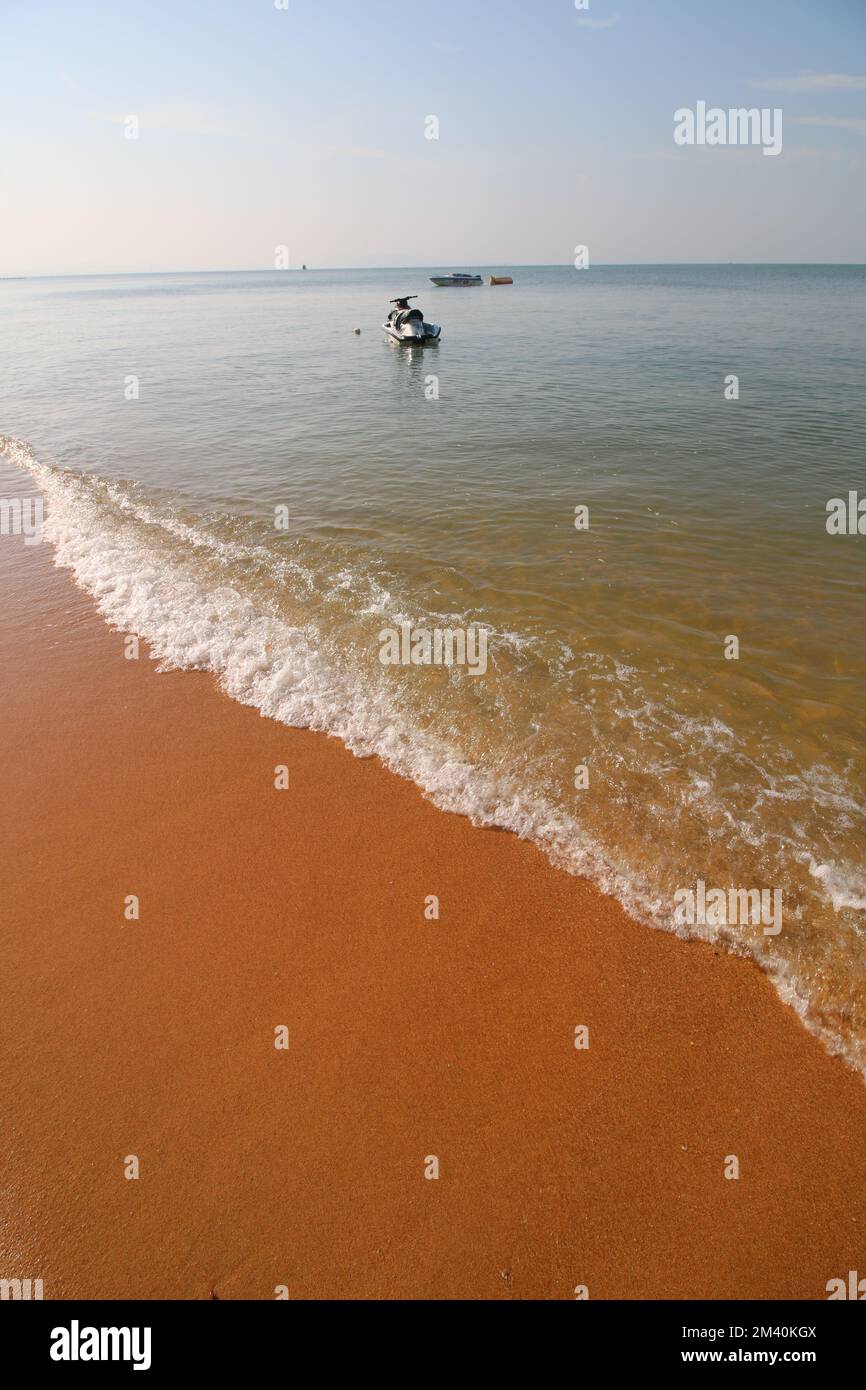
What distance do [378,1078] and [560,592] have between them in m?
7.04

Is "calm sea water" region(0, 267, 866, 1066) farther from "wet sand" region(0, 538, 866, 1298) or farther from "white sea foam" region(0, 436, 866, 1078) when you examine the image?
"wet sand" region(0, 538, 866, 1298)

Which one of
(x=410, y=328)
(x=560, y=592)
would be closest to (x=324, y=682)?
(x=560, y=592)

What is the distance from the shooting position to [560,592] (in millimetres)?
9391

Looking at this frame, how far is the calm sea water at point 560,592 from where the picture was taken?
5621mm

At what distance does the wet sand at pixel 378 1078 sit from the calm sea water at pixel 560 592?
587mm

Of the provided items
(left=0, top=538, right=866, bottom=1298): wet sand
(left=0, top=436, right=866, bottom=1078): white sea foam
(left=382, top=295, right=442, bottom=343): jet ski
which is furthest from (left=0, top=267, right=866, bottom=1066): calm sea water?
(left=382, top=295, right=442, bottom=343): jet ski

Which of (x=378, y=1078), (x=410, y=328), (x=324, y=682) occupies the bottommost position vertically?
(x=378, y=1078)

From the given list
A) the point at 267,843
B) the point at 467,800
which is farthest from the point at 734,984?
the point at 267,843

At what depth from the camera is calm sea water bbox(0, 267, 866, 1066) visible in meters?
5.62

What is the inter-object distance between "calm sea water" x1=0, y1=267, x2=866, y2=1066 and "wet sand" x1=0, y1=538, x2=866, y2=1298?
587mm

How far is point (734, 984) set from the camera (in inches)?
179
